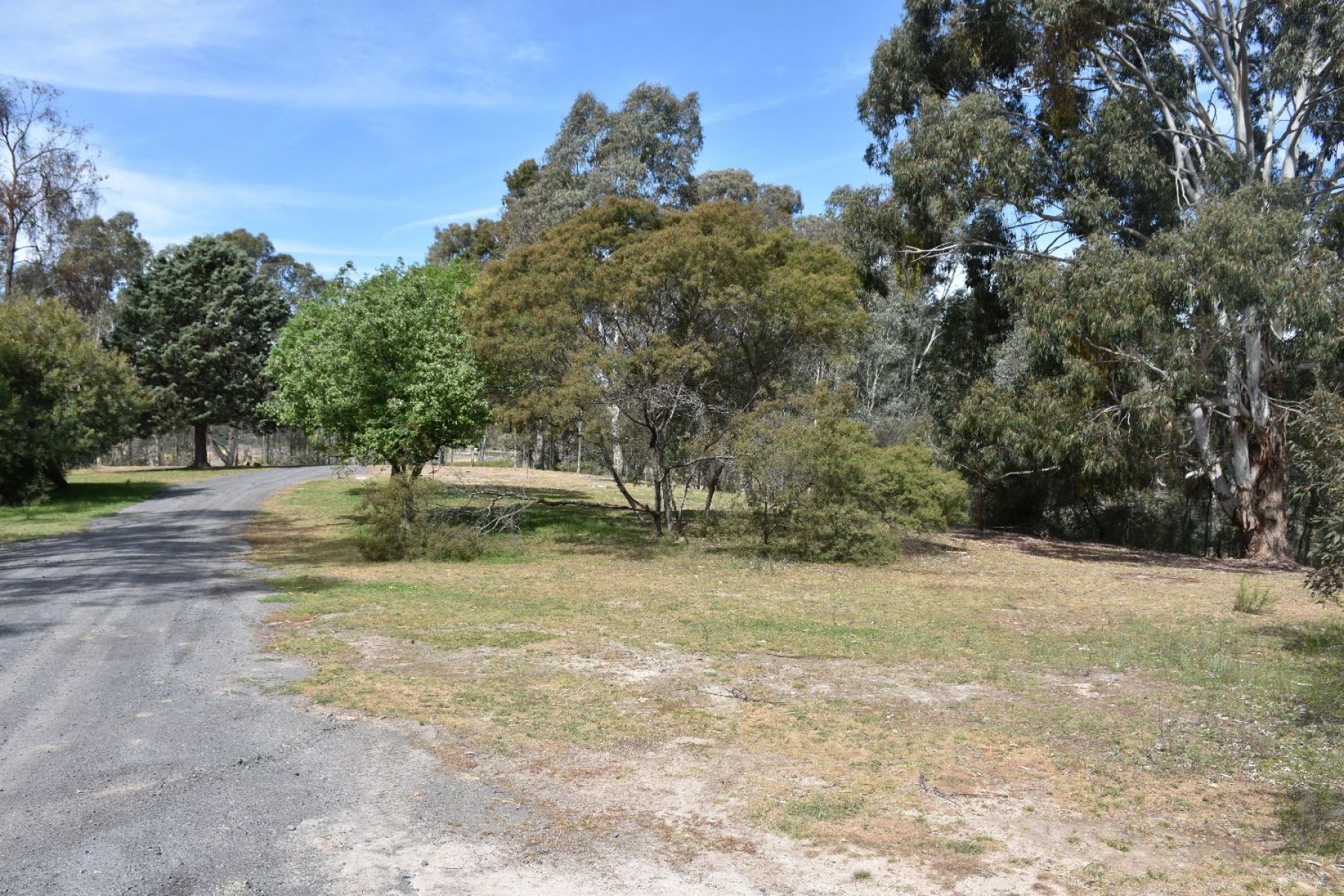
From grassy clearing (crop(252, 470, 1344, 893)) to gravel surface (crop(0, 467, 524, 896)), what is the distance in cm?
56

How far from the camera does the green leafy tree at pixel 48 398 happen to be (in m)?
24.9

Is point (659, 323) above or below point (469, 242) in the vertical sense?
below

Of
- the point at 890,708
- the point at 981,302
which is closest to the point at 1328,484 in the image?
the point at 890,708

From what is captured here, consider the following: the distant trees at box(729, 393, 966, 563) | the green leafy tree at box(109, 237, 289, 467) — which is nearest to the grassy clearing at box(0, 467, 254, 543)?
the green leafy tree at box(109, 237, 289, 467)

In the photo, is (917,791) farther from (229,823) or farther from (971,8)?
(971,8)

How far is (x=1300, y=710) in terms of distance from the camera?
7406 millimetres

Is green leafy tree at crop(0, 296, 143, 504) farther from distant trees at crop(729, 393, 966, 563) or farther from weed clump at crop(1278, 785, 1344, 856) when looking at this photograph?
weed clump at crop(1278, 785, 1344, 856)

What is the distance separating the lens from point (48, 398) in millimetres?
26188

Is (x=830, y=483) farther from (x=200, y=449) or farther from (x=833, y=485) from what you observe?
(x=200, y=449)

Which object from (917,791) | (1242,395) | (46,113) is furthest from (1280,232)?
(46,113)

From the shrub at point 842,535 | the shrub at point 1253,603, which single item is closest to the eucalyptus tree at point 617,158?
the shrub at point 842,535

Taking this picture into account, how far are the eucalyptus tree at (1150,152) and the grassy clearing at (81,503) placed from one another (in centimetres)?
2131

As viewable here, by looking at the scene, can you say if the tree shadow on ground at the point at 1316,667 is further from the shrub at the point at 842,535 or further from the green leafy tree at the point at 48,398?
the green leafy tree at the point at 48,398

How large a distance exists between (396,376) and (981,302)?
16.1 metres
